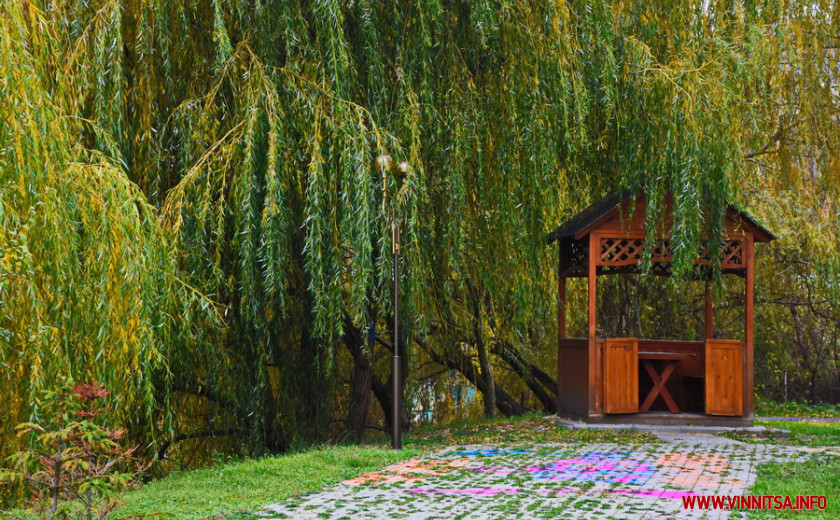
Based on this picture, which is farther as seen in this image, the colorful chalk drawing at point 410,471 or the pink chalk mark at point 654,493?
the colorful chalk drawing at point 410,471

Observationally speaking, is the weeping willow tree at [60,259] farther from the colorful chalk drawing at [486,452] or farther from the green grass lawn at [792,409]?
the green grass lawn at [792,409]

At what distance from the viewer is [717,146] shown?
10.5 m

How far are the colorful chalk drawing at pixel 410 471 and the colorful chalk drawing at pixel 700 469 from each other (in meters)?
1.99

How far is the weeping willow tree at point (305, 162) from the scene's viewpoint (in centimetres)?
730

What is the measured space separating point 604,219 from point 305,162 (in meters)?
4.25

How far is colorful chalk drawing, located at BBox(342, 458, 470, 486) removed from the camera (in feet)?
25.2

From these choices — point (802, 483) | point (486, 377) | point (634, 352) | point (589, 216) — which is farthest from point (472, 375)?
point (802, 483)

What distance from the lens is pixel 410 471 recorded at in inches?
324

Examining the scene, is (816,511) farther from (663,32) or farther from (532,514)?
(663,32)

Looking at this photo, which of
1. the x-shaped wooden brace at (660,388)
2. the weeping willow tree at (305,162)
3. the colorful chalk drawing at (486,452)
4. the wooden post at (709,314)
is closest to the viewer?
the weeping willow tree at (305,162)

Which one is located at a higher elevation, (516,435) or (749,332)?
(749,332)

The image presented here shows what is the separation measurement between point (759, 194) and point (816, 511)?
9.94 m

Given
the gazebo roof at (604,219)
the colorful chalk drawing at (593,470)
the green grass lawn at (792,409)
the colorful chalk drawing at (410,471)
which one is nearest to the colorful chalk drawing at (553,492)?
the colorful chalk drawing at (593,470)

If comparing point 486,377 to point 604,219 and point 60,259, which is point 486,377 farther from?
point 60,259
